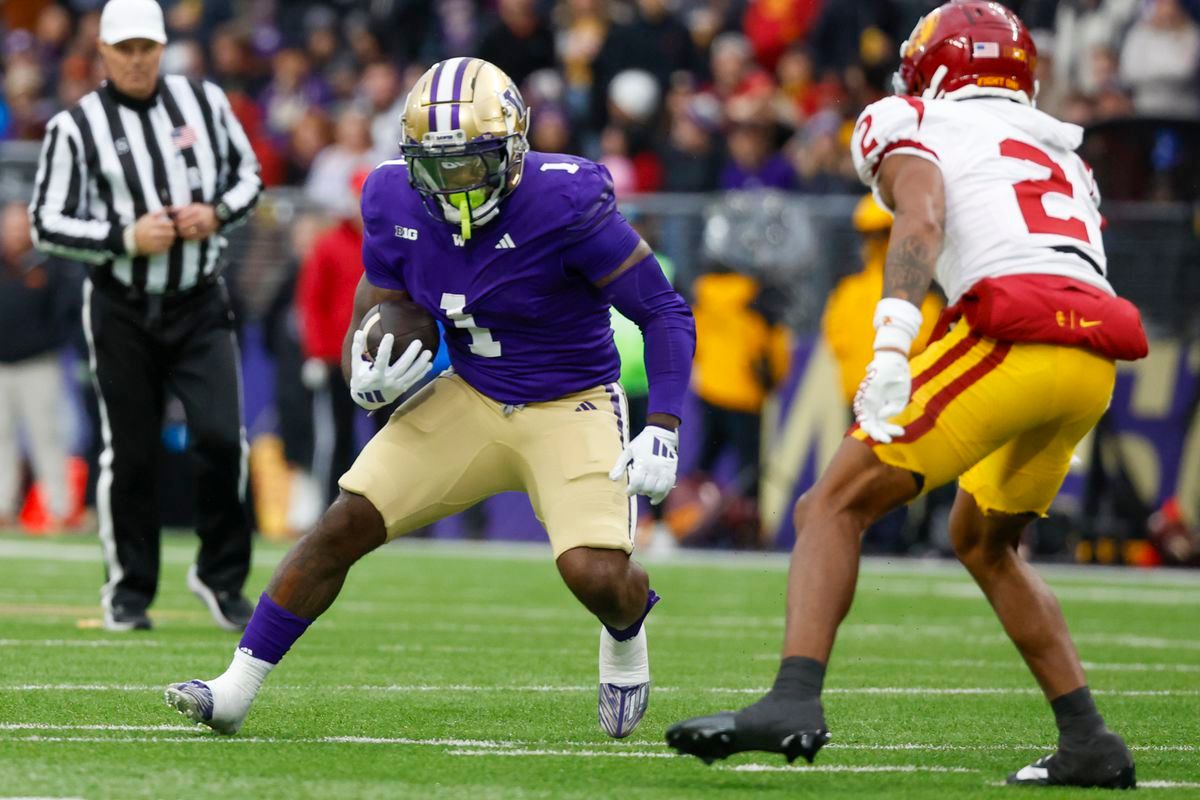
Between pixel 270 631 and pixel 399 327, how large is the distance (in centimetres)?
73

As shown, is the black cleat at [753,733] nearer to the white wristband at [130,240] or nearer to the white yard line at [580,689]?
the white yard line at [580,689]

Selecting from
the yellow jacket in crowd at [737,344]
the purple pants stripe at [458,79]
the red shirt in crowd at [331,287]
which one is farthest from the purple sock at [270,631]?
the yellow jacket in crowd at [737,344]

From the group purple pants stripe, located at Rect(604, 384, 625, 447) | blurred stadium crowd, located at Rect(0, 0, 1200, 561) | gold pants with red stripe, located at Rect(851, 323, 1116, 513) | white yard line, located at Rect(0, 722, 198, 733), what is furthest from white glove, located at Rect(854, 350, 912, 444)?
blurred stadium crowd, located at Rect(0, 0, 1200, 561)

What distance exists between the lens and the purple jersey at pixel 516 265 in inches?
196

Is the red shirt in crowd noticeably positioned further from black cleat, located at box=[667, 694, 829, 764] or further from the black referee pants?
black cleat, located at box=[667, 694, 829, 764]

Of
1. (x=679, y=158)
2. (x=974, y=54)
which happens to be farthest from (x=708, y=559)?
(x=974, y=54)

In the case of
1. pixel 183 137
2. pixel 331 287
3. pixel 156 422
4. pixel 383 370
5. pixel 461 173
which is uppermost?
pixel 461 173

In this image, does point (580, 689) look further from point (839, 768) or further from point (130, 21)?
point (130, 21)

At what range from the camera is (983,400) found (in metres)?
4.28

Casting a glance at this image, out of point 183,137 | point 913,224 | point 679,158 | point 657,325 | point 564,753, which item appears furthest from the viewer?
point 679,158

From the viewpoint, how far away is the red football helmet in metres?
4.65

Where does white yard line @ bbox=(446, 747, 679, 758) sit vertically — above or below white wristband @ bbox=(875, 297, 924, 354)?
below

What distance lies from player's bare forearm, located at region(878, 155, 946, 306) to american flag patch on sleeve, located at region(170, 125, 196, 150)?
A: 3.83 meters

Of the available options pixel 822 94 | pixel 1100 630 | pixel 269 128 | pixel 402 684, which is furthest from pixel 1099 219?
pixel 269 128
